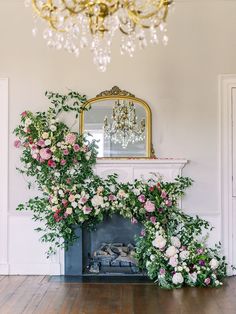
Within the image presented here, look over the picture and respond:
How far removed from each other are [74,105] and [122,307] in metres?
2.28

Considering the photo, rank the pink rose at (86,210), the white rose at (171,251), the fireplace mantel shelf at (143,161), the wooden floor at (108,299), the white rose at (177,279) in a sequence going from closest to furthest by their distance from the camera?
the wooden floor at (108,299)
the white rose at (177,279)
the white rose at (171,251)
the pink rose at (86,210)
the fireplace mantel shelf at (143,161)

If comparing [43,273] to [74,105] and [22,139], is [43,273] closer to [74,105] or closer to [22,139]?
[22,139]

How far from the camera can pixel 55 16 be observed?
2580mm

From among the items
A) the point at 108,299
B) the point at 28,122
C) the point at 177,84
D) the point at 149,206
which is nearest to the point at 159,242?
the point at 149,206

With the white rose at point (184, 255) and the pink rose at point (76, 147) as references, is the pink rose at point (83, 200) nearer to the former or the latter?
the pink rose at point (76, 147)

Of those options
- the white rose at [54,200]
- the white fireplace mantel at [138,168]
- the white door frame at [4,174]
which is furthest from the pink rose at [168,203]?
the white door frame at [4,174]

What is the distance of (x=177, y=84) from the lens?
15.4 ft

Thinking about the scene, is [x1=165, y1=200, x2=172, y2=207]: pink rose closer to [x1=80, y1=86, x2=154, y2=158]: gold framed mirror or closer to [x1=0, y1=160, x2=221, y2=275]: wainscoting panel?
[x1=0, y1=160, x2=221, y2=275]: wainscoting panel

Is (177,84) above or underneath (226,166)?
above

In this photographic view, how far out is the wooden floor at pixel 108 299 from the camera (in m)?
3.49

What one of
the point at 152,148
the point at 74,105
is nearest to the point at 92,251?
the point at 152,148

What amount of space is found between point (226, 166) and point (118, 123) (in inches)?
52.6

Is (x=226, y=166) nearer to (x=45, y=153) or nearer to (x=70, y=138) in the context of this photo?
(x=70, y=138)

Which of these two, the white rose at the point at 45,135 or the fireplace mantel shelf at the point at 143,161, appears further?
the fireplace mantel shelf at the point at 143,161
